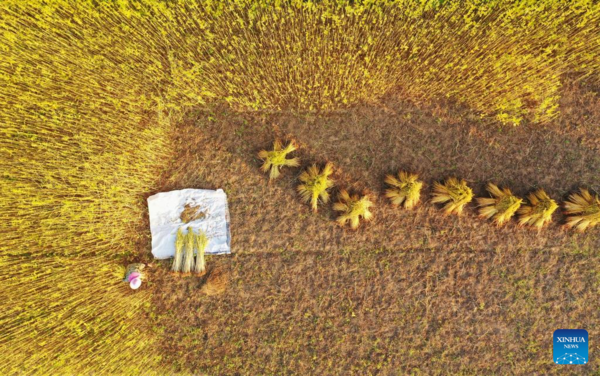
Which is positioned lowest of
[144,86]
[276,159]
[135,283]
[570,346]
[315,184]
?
[570,346]

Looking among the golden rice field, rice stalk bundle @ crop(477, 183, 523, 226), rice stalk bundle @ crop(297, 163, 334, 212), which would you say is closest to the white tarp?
the golden rice field

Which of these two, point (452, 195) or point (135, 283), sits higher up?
point (452, 195)

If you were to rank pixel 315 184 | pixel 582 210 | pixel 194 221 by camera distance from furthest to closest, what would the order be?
1. pixel 194 221
2. pixel 582 210
3. pixel 315 184

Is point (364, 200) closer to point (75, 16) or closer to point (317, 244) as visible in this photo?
point (317, 244)

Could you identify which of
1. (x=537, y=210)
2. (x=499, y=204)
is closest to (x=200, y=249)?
(x=499, y=204)

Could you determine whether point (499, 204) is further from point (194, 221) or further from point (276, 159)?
point (194, 221)

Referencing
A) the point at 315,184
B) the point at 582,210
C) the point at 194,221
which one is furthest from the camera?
the point at 194,221
